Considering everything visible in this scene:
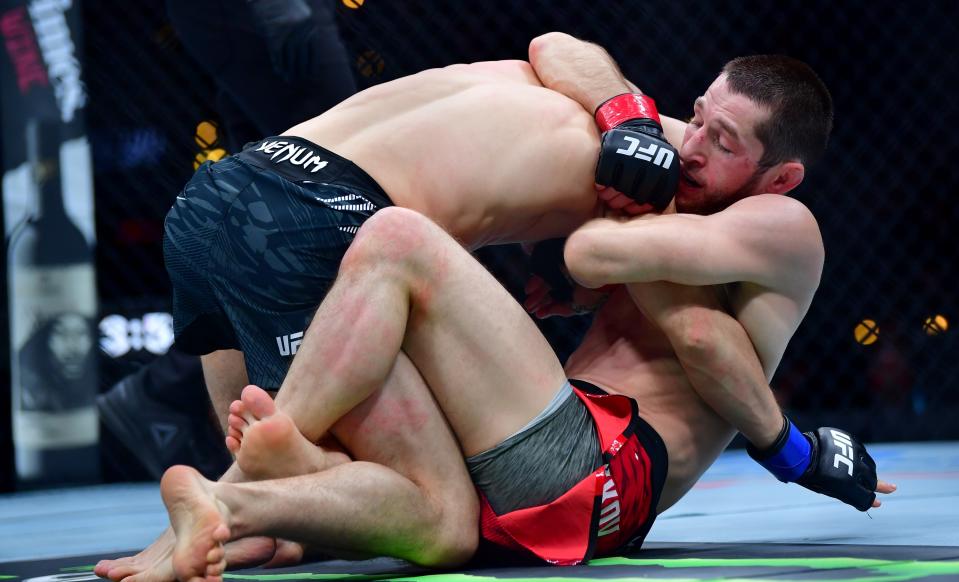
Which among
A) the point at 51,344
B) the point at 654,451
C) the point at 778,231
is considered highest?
the point at 778,231

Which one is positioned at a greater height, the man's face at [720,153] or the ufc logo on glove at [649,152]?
the ufc logo on glove at [649,152]

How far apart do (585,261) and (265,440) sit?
1.63 feet

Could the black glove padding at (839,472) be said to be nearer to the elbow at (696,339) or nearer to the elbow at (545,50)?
A: the elbow at (696,339)

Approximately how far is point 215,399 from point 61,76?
1.73 meters

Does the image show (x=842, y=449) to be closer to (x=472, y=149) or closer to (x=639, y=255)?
(x=639, y=255)

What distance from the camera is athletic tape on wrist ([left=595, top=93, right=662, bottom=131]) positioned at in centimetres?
168

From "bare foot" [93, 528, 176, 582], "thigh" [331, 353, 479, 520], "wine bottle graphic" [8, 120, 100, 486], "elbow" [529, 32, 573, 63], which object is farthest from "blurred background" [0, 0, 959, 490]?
"thigh" [331, 353, 479, 520]

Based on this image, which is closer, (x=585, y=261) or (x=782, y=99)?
(x=585, y=261)

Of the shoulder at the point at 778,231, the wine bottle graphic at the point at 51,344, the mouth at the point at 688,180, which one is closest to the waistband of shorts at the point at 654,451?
the shoulder at the point at 778,231

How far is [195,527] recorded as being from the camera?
1147 mm

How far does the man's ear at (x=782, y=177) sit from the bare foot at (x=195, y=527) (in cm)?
94

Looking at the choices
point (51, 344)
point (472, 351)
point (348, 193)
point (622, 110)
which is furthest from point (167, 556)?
point (51, 344)

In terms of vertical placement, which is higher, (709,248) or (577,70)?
(577,70)

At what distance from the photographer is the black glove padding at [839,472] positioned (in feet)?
5.32
